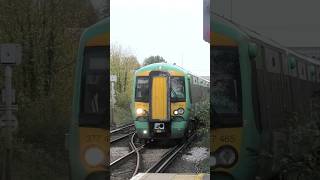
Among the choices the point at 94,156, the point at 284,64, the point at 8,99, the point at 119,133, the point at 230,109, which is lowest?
the point at 119,133

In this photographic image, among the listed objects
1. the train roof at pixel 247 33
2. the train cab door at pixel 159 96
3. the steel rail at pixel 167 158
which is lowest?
the steel rail at pixel 167 158

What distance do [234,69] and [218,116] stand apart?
466mm

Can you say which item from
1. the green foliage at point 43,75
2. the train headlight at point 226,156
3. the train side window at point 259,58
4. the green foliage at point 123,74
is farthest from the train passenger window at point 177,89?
the train headlight at point 226,156

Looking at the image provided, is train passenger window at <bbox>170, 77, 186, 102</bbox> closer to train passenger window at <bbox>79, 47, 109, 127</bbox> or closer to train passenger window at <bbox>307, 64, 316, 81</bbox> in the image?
train passenger window at <bbox>307, 64, 316, 81</bbox>

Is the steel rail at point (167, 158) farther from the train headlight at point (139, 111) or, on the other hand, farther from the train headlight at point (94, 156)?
the train headlight at point (94, 156)

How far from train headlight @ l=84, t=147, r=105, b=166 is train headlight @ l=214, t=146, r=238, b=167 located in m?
1.05

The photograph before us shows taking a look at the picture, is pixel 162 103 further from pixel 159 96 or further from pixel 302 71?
pixel 302 71

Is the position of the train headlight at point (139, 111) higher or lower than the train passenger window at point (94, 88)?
lower

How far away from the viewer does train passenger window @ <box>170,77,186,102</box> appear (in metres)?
10.2

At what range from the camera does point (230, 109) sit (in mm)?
4828

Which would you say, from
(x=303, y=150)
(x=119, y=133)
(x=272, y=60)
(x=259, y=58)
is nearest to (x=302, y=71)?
(x=272, y=60)

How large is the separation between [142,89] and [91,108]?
18.0 feet

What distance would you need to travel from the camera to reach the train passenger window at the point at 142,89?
9734 millimetres

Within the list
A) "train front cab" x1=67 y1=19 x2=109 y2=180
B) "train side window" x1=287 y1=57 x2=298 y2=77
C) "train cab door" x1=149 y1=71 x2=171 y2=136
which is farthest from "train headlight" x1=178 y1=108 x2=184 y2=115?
"train front cab" x1=67 y1=19 x2=109 y2=180
